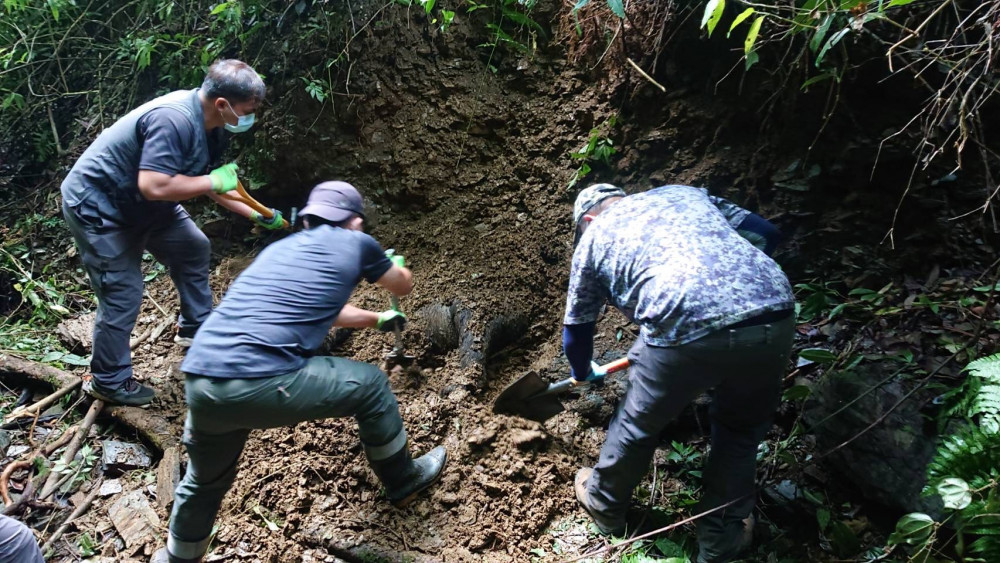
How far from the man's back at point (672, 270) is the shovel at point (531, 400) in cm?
58

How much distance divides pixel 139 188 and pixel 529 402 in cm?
220

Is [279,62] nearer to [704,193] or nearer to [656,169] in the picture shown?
[656,169]

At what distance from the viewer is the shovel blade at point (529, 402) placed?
9.28 ft

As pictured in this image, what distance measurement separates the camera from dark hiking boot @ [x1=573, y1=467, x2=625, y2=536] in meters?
2.45

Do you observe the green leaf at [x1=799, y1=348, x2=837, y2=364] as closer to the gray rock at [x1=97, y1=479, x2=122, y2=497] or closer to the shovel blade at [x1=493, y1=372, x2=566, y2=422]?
the shovel blade at [x1=493, y1=372, x2=566, y2=422]

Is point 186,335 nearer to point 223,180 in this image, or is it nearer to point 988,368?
point 223,180

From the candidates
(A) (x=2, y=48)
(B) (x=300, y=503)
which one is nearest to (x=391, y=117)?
(B) (x=300, y=503)

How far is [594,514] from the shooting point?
8.16 ft

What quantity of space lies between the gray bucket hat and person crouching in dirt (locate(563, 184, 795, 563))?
3.28 ft

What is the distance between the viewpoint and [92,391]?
3045mm

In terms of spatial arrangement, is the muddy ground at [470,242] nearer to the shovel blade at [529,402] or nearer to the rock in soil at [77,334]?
the shovel blade at [529,402]

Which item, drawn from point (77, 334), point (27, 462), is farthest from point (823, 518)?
point (77, 334)

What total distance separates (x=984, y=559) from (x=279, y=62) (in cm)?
456

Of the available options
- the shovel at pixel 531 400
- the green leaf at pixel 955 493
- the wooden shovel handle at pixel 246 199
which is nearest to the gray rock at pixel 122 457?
the wooden shovel handle at pixel 246 199
